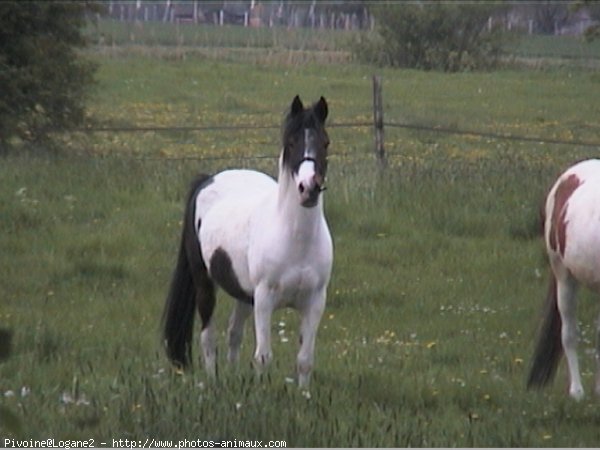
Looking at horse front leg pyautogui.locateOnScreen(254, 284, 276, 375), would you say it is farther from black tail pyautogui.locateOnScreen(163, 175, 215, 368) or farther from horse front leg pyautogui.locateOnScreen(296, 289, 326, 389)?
black tail pyautogui.locateOnScreen(163, 175, 215, 368)

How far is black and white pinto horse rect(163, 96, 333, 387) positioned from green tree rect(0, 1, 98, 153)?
11372mm

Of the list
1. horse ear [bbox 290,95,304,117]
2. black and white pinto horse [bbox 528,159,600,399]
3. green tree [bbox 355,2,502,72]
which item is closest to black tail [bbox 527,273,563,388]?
black and white pinto horse [bbox 528,159,600,399]

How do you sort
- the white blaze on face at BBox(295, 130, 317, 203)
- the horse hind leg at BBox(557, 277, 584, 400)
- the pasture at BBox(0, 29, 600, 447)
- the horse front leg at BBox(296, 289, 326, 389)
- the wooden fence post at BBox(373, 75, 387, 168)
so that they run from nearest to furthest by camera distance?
the pasture at BBox(0, 29, 600, 447), the white blaze on face at BBox(295, 130, 317, 203), the horse front leg at BBox(296, 289, 326, 389), the horse hind leg at BBox(557, 277, 584, 400), the wooden fence post at BBox(373, 75, 387, 168)

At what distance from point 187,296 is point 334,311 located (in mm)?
2210

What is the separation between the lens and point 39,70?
1991cm

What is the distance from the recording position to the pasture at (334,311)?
6422mm

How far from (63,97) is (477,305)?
10768 millimetres

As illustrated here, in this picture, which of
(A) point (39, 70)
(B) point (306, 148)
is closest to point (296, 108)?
(B) point (306, 148)

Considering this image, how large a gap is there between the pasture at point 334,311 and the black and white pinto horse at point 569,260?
181 millimetres

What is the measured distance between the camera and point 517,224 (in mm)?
13492

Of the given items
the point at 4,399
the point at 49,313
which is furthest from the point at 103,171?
Answer: the point at 4,399

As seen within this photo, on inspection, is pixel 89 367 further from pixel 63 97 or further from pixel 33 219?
pixel 63 97

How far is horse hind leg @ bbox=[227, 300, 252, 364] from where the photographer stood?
854 cm

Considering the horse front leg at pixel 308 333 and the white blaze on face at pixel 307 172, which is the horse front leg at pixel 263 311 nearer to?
the horse front leg at pixel 308 333
